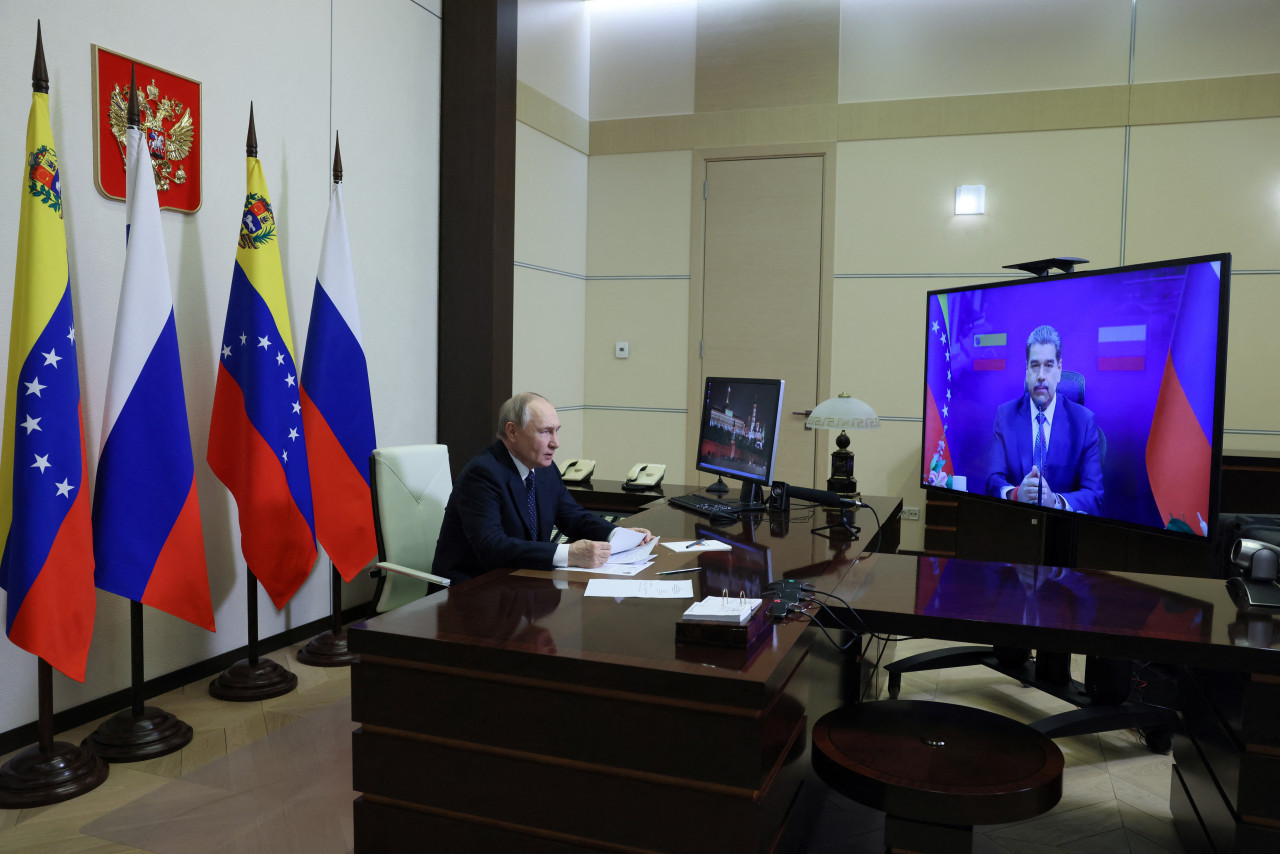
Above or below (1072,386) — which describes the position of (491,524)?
below

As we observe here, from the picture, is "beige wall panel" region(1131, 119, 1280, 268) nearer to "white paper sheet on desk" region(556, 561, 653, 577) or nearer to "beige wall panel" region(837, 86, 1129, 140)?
"beige wall panel" region(837, 86, 1129, 140)

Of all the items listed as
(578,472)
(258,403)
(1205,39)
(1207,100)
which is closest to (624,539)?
(258,403)

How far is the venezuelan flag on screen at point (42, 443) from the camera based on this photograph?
251 cm

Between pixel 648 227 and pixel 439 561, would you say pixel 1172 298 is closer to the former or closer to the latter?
pixel 439 561

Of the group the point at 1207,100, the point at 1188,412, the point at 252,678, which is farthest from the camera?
the point at 1207,100

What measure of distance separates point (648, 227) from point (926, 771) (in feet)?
15.8

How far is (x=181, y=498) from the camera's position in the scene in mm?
2902

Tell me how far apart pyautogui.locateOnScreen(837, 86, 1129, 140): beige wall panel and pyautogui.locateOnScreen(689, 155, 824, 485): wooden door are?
38cm

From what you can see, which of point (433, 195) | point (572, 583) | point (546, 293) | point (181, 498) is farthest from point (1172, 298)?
point (546, 293)

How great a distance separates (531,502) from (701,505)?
90 centimetres

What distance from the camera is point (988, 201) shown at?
17.8 feet

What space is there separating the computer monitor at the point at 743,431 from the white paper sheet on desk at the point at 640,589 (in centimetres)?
110

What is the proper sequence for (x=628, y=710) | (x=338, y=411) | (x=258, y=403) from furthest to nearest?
(x=338, y=411) < (x=258, y=403) < (x=628, y=710)

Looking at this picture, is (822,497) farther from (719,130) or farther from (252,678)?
(719,130)
